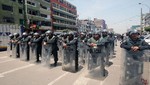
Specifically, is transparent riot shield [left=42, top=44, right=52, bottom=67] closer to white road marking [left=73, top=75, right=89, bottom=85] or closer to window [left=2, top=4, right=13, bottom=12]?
white road marking [left=73, top=75, right=89, bottom=85]

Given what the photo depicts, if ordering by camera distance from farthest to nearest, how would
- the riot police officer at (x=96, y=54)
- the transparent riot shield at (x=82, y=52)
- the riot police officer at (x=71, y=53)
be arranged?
1. the transparent riot shield at (x=82, y=52)
2. the riot police officer at (x=71, y=53)
3. the riot police officer at (x=96, y=54)

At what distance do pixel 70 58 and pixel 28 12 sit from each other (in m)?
36.2

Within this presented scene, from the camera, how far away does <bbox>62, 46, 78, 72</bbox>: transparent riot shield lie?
25.9ft

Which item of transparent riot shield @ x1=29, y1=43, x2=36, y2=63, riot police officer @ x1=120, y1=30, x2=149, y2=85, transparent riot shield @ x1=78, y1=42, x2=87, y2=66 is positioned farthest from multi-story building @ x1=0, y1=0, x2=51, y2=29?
riot police officer @ x1=120, y1=30, x2=149, y2=85

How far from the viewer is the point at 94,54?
6.76 metres

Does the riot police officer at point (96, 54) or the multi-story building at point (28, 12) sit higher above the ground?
the multi-story building at point (28, 12)

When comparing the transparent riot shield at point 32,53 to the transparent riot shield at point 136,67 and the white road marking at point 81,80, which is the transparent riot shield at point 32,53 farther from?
the transparent riot shield at point 136,67

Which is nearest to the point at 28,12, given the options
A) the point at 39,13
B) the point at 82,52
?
the point at 39,13

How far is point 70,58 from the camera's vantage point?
8.02 m

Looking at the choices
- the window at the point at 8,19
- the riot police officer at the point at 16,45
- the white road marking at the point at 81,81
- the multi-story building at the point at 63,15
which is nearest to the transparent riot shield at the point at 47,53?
the white road marking at the point at 81,81

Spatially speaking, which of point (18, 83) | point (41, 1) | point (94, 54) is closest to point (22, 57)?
point (18, 83)

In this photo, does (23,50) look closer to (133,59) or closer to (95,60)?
(95,60)

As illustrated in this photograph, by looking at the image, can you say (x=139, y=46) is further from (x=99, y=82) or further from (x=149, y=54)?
(x=99, y=82)

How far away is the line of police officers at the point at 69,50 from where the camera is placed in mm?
6789
